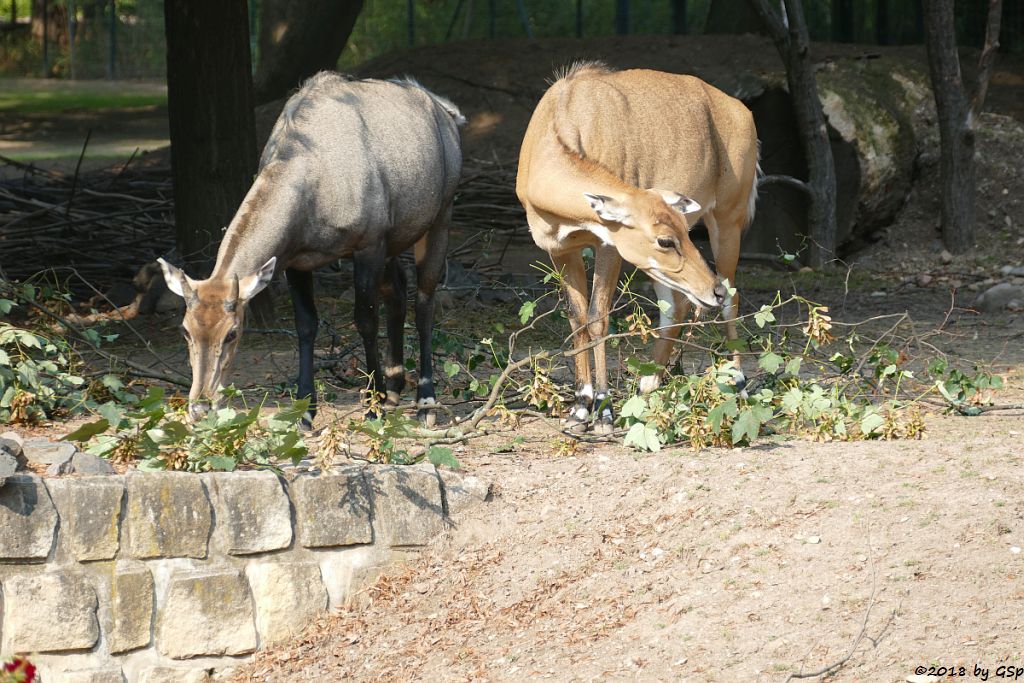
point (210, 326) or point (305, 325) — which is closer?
point (210, 326)

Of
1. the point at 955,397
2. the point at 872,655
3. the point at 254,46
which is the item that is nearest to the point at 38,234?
the point at 955,397

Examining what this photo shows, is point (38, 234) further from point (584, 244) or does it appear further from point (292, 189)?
point (584, 244)

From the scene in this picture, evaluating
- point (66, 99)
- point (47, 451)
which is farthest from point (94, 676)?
point (66, 99)

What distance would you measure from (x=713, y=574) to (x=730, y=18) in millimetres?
14850

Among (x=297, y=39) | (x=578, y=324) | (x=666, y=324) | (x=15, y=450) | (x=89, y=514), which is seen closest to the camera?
(x=89, y=514)

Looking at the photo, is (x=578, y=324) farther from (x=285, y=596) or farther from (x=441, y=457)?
(x=285, y=596)

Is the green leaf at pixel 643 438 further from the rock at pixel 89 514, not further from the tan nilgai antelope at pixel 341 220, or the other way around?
the rock at pixel 89 514

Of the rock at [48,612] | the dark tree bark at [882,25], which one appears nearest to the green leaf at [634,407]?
the rock at [48,612]

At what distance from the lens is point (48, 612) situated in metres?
5.41

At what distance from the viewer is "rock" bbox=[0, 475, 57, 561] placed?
17.4ft

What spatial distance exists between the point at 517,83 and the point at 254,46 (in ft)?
48.7

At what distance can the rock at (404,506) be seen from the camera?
584 centimetres

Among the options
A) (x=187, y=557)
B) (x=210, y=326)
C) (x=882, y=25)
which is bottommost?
(x=187, y=557)

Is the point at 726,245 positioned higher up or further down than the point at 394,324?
higher up
